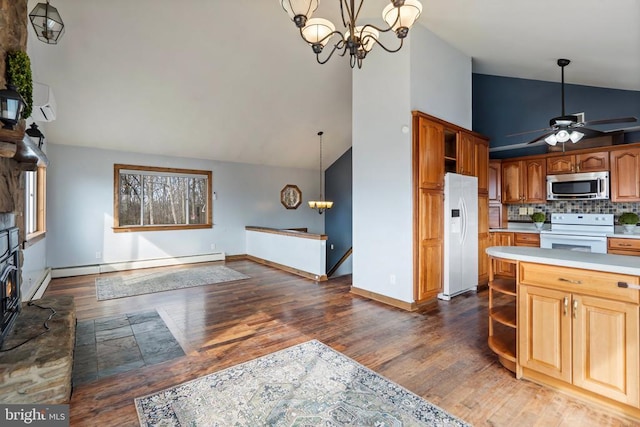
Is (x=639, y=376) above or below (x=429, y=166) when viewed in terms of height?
below

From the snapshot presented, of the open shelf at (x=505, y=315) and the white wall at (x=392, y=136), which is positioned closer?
the open shelf at (x=505, y=315)

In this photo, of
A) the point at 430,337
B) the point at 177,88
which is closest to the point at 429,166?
the point at 430,337

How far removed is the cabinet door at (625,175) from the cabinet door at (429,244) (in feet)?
9.08

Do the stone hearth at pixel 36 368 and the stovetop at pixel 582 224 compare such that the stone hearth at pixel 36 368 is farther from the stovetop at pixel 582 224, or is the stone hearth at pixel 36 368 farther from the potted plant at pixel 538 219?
the potted plant at pixel 538 219

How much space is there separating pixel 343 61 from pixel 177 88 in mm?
2919

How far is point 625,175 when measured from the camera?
4488 mm

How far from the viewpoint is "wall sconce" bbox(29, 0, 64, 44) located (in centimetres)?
267

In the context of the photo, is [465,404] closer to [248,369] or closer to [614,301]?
[614,301]

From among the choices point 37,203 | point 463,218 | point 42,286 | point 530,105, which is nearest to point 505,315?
point 463,218

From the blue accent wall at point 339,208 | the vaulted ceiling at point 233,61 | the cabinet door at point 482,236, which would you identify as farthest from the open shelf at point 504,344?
the blue accent wall at point 339,208

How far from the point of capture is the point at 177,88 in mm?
5227

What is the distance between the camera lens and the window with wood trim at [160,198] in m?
6.46

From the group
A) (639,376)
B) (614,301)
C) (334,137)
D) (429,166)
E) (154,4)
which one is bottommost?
(639,376)

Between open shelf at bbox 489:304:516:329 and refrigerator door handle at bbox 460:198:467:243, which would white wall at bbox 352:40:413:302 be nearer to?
refrigerator door handle at bbox 460:198:467:243
